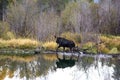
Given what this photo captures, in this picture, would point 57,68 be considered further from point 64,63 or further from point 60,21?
point 60,21

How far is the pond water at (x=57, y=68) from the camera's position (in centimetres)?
1669

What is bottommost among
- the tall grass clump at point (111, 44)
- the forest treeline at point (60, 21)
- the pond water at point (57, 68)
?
the pond water at point (57, 68)

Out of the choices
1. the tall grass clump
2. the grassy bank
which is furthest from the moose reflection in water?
the tall grass clump

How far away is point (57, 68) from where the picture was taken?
19.9 meters

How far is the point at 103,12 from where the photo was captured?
119ft

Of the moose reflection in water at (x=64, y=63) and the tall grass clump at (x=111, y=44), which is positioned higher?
the tall grass clump at (x=111, y=44)

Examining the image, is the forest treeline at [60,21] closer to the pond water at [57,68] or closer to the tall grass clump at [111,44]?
the tall grass clump at [111,44]

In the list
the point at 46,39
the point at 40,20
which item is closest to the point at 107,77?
the point at 46,39

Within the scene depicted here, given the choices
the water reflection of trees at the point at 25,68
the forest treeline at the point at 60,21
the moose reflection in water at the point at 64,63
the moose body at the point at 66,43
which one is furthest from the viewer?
the forest treeline at the point at 60,21

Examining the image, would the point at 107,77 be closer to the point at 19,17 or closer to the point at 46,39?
the point at 46,39

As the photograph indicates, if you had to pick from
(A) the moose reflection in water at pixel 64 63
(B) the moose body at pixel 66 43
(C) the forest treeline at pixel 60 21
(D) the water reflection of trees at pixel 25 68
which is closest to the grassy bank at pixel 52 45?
(B) the moose body at pixel 66 43

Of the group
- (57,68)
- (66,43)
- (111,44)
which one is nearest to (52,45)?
(66,43)

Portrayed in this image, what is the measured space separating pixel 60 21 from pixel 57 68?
639 inches

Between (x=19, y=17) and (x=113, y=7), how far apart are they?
32.3ft
